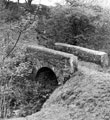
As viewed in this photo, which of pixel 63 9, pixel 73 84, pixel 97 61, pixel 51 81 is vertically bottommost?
pixel 51 81

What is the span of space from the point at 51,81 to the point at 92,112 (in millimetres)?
4837

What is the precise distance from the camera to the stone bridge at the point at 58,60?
836cm

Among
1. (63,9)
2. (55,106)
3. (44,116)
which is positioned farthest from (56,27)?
(44,116)

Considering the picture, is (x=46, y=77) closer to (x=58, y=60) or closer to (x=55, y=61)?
(x=55, y=61)

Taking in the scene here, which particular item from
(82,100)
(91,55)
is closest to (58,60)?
(91,55)

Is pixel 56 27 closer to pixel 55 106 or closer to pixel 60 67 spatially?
pixel 60 67

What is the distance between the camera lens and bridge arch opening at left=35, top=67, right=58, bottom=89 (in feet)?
33.4

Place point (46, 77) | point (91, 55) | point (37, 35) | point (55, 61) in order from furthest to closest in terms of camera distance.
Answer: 1. point (37, 35)
2. point (46, 77)
3. point (91, 55)
4. point (55, 61)

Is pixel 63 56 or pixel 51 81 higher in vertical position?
pixel 63 56

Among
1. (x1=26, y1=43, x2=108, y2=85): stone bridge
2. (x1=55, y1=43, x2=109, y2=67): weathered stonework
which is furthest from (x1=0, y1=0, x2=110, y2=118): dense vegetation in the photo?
(x1=55, y1=43, x2=109, y2=67): weathered stonework

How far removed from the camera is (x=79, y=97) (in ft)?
22.1

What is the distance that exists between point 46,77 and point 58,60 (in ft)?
7.50

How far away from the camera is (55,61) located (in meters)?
9.06

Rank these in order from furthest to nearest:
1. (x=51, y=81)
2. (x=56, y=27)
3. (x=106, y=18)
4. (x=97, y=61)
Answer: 1. (x=56, y=27)
2. (x=106, y=18)
3. (x=51, y=81)
4. (x=97, y=61)
